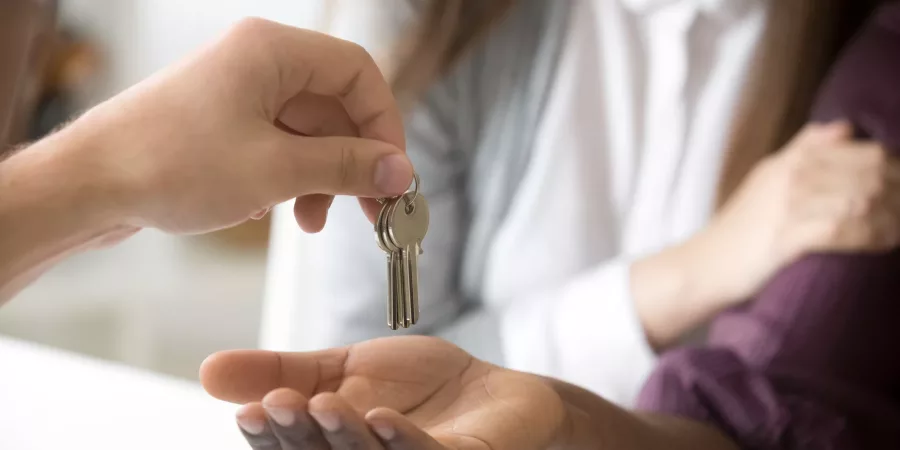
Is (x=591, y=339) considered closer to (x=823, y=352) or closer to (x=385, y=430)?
(x=823, y=352)

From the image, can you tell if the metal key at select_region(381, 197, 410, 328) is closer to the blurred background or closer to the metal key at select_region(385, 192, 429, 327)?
the metal key at select_region(385, 192, 429, 327)

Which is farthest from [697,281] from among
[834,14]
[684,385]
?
[834,14]

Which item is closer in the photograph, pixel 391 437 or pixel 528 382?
pixel 391 437

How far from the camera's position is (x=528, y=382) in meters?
0.36

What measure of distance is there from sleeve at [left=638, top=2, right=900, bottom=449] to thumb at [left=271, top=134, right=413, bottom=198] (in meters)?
0.28

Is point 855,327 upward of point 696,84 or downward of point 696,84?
downward

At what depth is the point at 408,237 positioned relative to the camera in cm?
35

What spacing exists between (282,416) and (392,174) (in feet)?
0.39

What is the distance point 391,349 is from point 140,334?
0.67 metres

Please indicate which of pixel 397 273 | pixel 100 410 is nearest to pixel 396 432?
pixel 397 273

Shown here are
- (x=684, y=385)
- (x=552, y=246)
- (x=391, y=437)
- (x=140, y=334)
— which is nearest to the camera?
(x=391, y=437)

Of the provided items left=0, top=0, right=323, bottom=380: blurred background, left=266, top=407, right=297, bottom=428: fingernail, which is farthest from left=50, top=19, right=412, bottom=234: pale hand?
left=0, top=0, right=323, bottom=380: blurred background

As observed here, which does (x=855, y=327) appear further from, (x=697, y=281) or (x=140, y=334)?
(x=140, y=334)

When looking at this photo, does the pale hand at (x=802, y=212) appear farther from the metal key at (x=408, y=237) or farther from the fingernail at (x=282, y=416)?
the fingernail at (x=282, y=416)
